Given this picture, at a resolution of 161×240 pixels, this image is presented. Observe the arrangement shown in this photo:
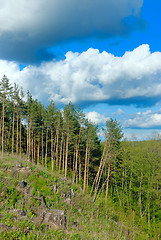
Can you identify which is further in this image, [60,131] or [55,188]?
[60,131]

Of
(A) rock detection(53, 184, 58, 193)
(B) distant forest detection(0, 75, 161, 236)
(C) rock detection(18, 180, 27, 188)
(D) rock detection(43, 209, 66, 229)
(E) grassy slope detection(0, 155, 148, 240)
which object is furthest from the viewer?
(B) distant forest detection(0, 75, 161, 236)

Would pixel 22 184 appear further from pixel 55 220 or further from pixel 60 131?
pixel 60 131

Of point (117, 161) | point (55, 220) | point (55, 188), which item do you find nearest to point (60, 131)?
point (117, 161)

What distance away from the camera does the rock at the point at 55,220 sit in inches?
399

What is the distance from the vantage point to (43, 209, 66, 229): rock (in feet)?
33.2

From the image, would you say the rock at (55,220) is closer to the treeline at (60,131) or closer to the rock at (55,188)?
the rock at (55,188)

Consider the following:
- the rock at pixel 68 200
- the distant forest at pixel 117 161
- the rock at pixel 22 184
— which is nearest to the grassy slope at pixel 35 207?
the rock at pixel 22 184

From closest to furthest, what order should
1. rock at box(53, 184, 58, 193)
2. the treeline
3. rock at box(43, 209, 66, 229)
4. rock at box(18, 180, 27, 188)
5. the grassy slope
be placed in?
the grassy slope < rock at box(43, 209, 66, 229) < rock at box(18, 180, 27, 188) < rock at box(53, 184, 58, 193) < the treeline

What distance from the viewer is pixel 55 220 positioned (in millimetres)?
10375

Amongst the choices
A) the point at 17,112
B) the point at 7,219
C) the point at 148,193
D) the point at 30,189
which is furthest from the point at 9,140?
the point at 7,219

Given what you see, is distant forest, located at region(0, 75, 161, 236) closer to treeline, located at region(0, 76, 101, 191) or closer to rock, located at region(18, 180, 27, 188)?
treeline, located at region(0, 76, 101, 191)

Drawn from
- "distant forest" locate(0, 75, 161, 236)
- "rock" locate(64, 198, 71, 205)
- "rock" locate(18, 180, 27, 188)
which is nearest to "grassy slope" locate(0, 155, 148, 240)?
"rock" locate(18, 180, 27, 188)

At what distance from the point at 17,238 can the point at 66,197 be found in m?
10.6

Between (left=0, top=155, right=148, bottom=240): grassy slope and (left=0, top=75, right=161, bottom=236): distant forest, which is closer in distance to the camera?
(left=0, top=155, right=148, bottom=240): grassy slope
